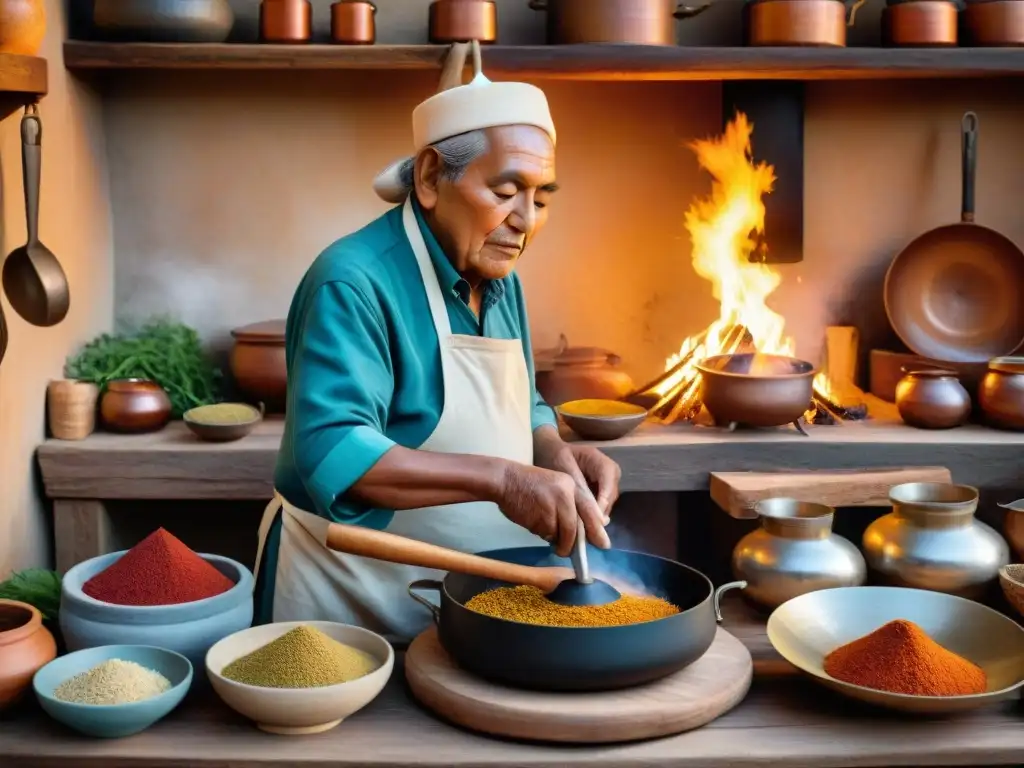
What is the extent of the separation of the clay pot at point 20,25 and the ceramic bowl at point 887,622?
221 cm

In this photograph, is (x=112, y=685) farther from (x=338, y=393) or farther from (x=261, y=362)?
(x=261, y=362)

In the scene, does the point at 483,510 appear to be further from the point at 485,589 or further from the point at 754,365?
the point at 754,365

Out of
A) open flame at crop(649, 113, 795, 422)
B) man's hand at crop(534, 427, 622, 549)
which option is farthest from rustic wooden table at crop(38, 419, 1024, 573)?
man's hand at crop(534, 427, 622, 549)

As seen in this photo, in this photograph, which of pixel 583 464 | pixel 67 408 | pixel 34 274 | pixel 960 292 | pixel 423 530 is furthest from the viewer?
pixel 960 292

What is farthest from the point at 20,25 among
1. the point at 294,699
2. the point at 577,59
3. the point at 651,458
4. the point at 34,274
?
the point at 651,458

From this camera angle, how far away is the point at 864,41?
158 inches

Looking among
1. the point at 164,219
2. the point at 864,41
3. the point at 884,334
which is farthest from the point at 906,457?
the point at 164,219

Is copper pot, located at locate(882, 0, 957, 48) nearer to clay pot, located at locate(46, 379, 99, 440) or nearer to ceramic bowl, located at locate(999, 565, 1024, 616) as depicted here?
ceramic bowl, located at locate(999, 565, 1024, 616)

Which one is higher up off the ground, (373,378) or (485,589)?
(373,378)

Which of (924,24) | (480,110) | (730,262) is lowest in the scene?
(730,262)

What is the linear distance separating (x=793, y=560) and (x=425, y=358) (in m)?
0.79

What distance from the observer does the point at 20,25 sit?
272 centimetres

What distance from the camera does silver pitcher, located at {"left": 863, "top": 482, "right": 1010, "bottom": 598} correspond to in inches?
85.6

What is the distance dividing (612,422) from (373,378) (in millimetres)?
1650
